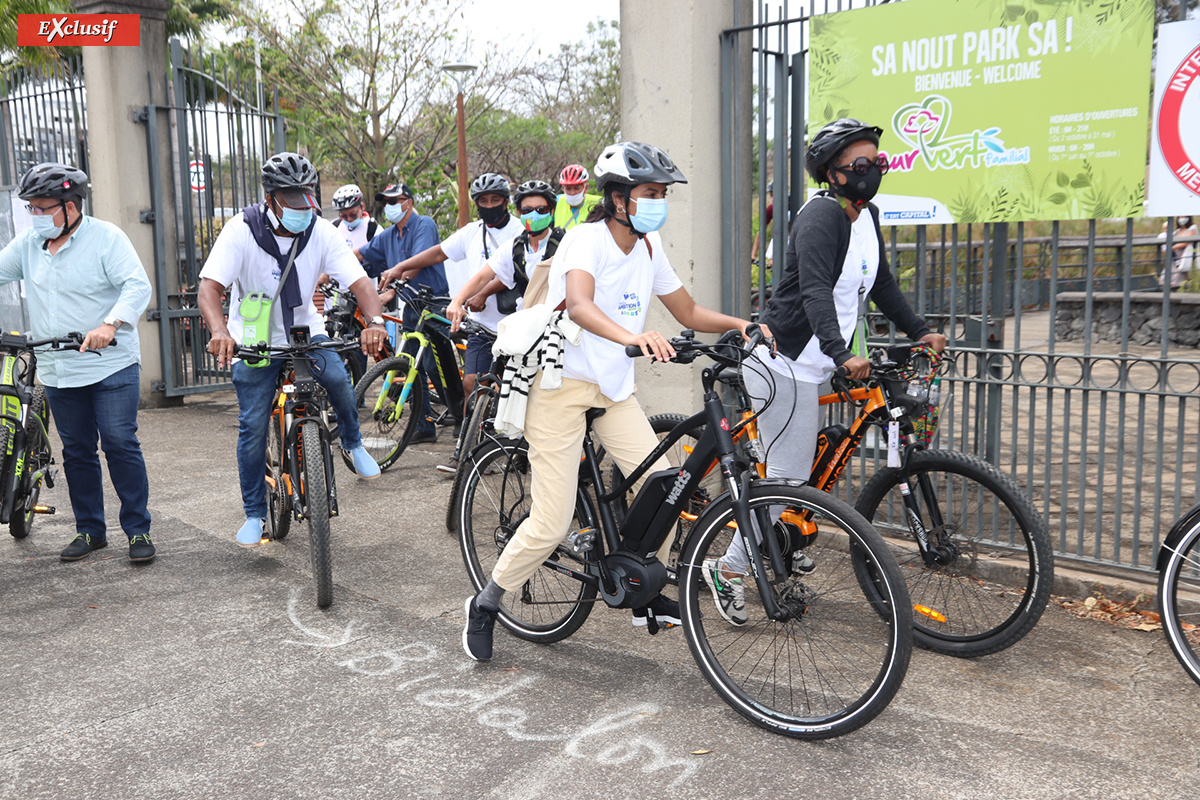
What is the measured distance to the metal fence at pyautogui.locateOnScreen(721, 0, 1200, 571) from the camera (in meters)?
4.68

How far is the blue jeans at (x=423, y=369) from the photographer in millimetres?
7797

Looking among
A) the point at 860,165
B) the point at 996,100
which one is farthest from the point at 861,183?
the point at 996,100

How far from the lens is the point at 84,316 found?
540 centimetres

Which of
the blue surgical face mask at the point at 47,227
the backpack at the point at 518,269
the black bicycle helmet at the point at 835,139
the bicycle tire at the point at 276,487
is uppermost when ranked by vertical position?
the black bicycle helmet at the point at 835,139

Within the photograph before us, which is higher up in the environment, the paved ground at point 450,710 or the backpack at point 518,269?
the backpack at point 518,269

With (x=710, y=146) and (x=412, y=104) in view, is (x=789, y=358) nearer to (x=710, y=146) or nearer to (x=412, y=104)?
(x=710, y=146)

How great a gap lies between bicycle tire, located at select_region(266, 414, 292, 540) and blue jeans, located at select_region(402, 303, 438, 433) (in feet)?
7.37

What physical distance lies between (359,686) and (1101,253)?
5.17 meters

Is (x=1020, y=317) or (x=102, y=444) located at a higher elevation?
(x=1020, y=317)

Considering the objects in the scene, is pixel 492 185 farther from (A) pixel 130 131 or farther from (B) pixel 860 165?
(A) pixel 130 131

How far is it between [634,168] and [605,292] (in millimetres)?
452

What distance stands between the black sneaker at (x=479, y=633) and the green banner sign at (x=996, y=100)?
8.98 ft

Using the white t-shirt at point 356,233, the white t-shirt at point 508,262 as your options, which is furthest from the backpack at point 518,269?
the white t-shirt at point 356,233

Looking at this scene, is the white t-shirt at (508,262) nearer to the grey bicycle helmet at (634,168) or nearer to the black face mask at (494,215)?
the black face mask at (494,215)
